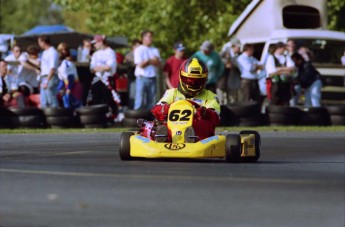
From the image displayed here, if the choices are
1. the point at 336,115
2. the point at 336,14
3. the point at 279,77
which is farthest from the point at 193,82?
the point at 336,14

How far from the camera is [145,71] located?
71.0 feet

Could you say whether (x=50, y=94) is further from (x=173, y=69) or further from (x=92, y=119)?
(x=173, y=69)

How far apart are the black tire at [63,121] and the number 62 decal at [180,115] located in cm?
819

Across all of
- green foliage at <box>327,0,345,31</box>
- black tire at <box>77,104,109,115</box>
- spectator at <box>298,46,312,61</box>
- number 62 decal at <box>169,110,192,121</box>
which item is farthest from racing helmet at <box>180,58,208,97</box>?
green foliage at <box>327,0,345,31</box>

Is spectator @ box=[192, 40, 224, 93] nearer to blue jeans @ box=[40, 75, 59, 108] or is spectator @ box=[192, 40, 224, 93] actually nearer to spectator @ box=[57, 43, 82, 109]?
spectator @ box=[57, 43, 82, 109]

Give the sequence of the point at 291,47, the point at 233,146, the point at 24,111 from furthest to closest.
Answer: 1. the point at 291,47
2. the point at 24,111
3. the point at 233,146

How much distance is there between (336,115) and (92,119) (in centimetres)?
464

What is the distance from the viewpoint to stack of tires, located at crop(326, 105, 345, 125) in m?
22.1

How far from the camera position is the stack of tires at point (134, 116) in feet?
68.1

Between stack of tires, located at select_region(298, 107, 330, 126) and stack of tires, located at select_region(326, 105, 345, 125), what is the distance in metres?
0.09

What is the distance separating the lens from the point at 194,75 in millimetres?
13055

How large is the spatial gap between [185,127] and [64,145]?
156 inches

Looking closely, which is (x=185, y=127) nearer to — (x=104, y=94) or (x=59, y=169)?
(x=59, y=169)

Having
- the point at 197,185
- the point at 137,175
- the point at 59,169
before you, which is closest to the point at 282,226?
the point at 197,185
